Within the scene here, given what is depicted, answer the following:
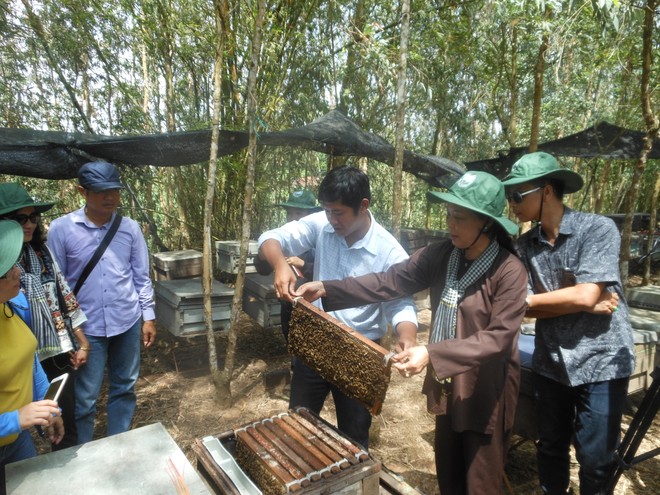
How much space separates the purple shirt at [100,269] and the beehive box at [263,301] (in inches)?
72.6

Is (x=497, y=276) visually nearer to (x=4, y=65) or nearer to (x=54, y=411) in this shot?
(x=54, y=411)

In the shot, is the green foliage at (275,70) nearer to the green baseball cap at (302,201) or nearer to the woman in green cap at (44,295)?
the green baseball cap at (302,201)

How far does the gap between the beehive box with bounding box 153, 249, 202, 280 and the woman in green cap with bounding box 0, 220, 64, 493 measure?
11.5ft

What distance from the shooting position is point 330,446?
1.87 meters

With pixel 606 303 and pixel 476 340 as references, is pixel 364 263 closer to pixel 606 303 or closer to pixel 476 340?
pixel 476 340

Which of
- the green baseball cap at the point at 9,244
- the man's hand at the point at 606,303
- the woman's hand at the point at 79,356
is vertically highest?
the green baseball cap at the point at 9,244

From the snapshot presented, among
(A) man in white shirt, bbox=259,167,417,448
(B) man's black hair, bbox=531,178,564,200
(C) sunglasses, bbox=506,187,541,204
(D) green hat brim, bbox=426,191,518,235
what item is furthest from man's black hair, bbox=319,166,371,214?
(B) man's black hair, bbox=531,178,564,200

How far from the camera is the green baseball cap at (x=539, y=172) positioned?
2.32 meters

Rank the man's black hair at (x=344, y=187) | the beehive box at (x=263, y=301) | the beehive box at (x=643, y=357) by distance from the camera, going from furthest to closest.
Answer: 1. the beehive box at (x=263, y=301)
2. the beehive box at (x=643, y=357)
3. the man's black hair at (x=344, y=187)

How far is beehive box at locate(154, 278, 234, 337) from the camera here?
468 centimetres

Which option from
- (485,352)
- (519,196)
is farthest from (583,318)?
(485,352)

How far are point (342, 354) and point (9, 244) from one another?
5.06 ft

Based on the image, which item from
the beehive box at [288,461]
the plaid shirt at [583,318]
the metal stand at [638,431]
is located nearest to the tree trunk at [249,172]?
the beehive box at [288,461]

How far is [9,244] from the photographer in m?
1.72
